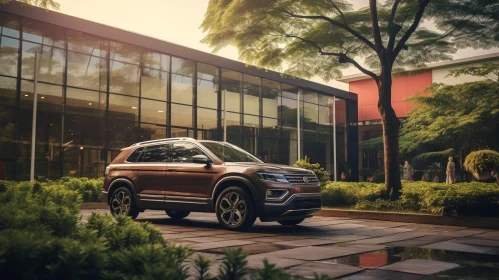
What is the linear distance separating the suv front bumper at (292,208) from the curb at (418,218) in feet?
13.2

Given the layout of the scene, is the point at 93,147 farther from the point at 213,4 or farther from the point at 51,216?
the point at 51,216

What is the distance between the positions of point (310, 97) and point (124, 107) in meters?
18.5

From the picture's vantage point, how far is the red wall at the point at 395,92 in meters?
47.5

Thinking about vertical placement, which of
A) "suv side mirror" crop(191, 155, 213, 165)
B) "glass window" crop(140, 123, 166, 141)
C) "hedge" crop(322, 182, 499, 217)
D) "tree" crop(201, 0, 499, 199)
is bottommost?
"hedge" crop(322, 182, 499, 217)

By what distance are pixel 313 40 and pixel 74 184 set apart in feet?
34.5

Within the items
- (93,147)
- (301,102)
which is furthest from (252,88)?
(93,147)

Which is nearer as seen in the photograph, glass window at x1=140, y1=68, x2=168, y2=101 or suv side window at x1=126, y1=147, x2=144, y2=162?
suv side window at x1=126, y1=147, x2=144, y2=162

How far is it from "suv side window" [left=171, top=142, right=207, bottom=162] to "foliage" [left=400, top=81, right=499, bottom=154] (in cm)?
2728

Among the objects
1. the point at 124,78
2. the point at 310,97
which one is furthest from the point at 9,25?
the point at 310,97

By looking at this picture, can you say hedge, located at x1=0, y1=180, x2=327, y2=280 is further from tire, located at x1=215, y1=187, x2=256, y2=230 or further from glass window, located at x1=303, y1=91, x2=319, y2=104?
glass window, located at x1=303, y1=91, x2=319, y2=104

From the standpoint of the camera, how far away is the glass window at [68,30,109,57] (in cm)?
2419

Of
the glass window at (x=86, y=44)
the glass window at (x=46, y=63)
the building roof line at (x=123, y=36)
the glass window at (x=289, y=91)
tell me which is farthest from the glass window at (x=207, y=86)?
the glass window at (x=46, y=63)

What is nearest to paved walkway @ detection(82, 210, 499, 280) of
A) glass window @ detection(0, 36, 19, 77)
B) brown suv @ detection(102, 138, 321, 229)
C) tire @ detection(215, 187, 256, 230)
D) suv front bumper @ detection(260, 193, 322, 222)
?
tire @ detection(215, 187, 256, 230)

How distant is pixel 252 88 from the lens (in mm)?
34562
